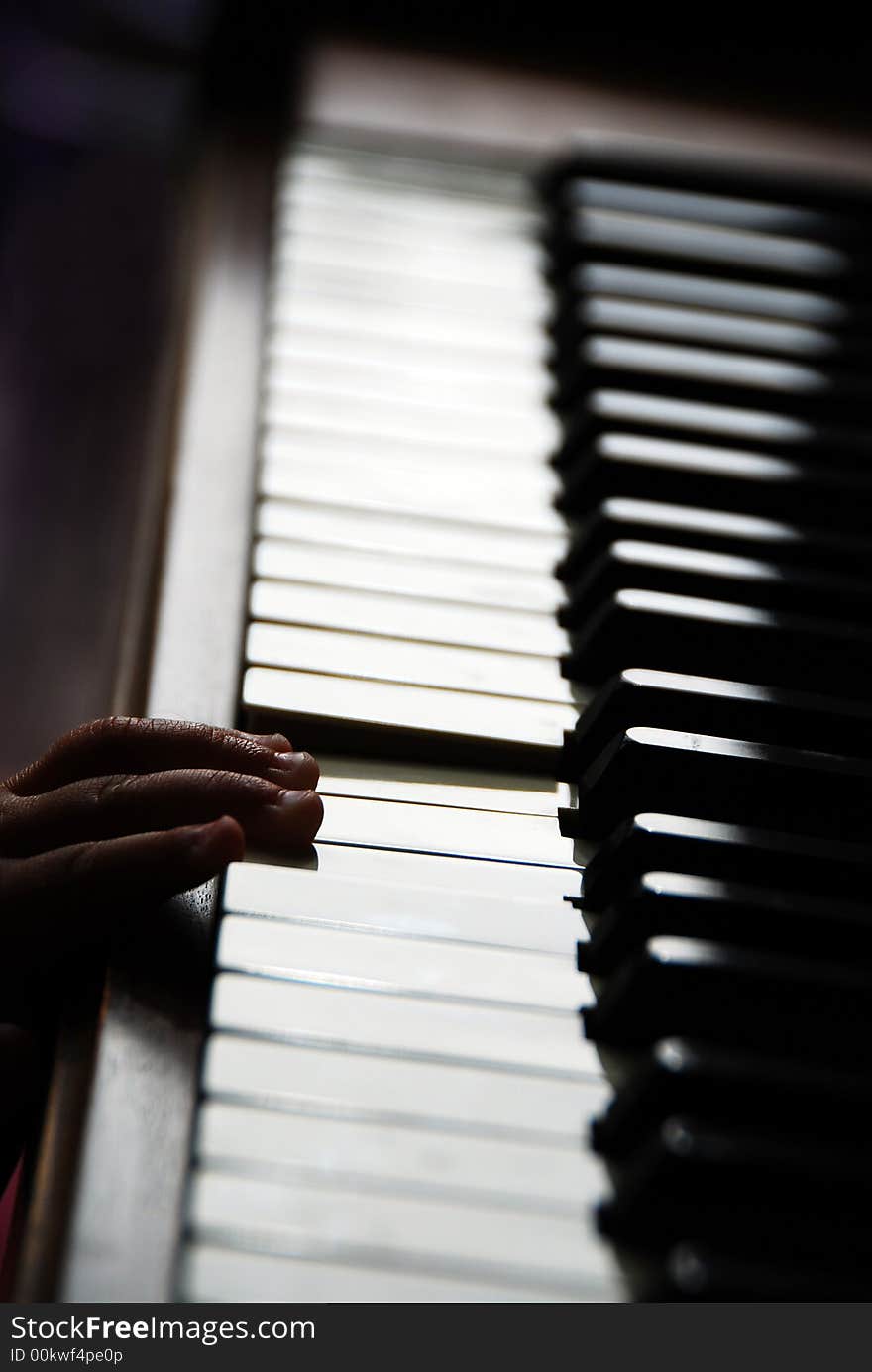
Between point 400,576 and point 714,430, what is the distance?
37 centimetres

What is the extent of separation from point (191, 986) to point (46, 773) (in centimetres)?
27

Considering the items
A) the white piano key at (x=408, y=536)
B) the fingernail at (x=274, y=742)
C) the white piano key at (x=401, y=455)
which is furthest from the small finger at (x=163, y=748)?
the white piano key at (x=401, y=455)

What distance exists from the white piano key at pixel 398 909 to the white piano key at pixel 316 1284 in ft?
Answer: 0.78

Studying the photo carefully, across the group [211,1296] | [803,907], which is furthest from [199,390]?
[211,1296]

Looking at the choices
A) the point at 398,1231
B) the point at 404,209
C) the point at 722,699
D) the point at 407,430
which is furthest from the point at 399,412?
the point at 398,1231

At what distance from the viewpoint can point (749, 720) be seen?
1.07 m

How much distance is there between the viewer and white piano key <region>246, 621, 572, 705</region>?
1.11 m

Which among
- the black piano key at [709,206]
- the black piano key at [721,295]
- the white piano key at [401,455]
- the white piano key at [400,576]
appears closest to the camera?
the white piano key at [400,576]

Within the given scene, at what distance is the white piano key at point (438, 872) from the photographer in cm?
96

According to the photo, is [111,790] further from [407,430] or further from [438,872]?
[407,430]

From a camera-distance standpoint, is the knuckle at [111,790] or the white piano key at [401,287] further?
the white piano key at [401,287]

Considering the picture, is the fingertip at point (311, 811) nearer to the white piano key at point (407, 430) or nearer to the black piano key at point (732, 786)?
the black piano key at point (732, 786)

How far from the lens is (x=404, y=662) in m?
1.13
